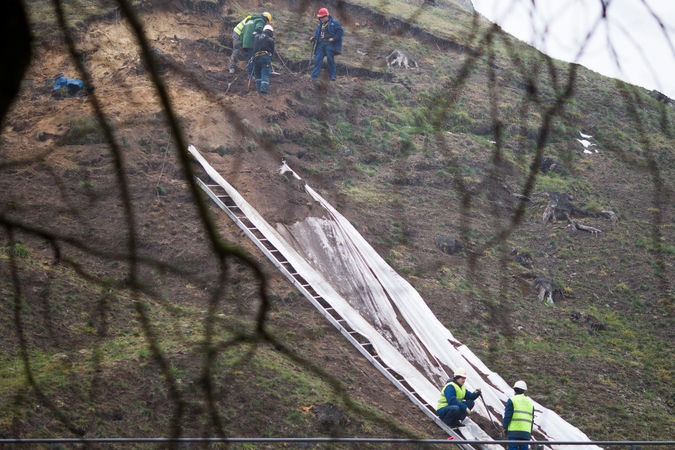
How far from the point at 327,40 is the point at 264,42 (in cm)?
175

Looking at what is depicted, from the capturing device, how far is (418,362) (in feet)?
34.3

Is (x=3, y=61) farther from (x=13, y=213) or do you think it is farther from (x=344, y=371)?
(x=13, y=213)

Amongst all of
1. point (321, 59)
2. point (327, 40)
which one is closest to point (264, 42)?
point (327, 40)

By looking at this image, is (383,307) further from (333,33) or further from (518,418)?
(333,33)

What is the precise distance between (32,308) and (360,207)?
6.82 metres

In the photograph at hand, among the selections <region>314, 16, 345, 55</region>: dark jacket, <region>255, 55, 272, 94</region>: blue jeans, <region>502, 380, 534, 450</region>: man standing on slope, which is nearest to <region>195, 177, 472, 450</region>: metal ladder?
<region>502, 380, 534, 450</region>: man standing on slope

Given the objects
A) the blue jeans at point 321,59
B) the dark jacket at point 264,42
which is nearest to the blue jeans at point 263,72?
the dark jacket at point 264,42

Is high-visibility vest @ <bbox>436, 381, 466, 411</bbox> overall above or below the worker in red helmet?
below

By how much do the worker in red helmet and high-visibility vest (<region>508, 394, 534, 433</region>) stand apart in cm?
1024

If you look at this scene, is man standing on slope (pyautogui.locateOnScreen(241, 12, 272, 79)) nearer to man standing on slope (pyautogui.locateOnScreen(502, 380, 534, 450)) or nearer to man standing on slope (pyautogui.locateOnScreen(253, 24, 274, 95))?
man standing on slope (pyautogui.locateOnScreen(253, 24, 274, 95))

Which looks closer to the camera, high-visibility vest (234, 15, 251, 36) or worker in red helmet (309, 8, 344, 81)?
high-visibility vest (234, 15, 251, 36)

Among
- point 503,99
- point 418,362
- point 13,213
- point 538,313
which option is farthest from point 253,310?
point 503,99

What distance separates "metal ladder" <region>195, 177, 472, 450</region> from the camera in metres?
9.62

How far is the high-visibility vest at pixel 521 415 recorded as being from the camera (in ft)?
27.5
